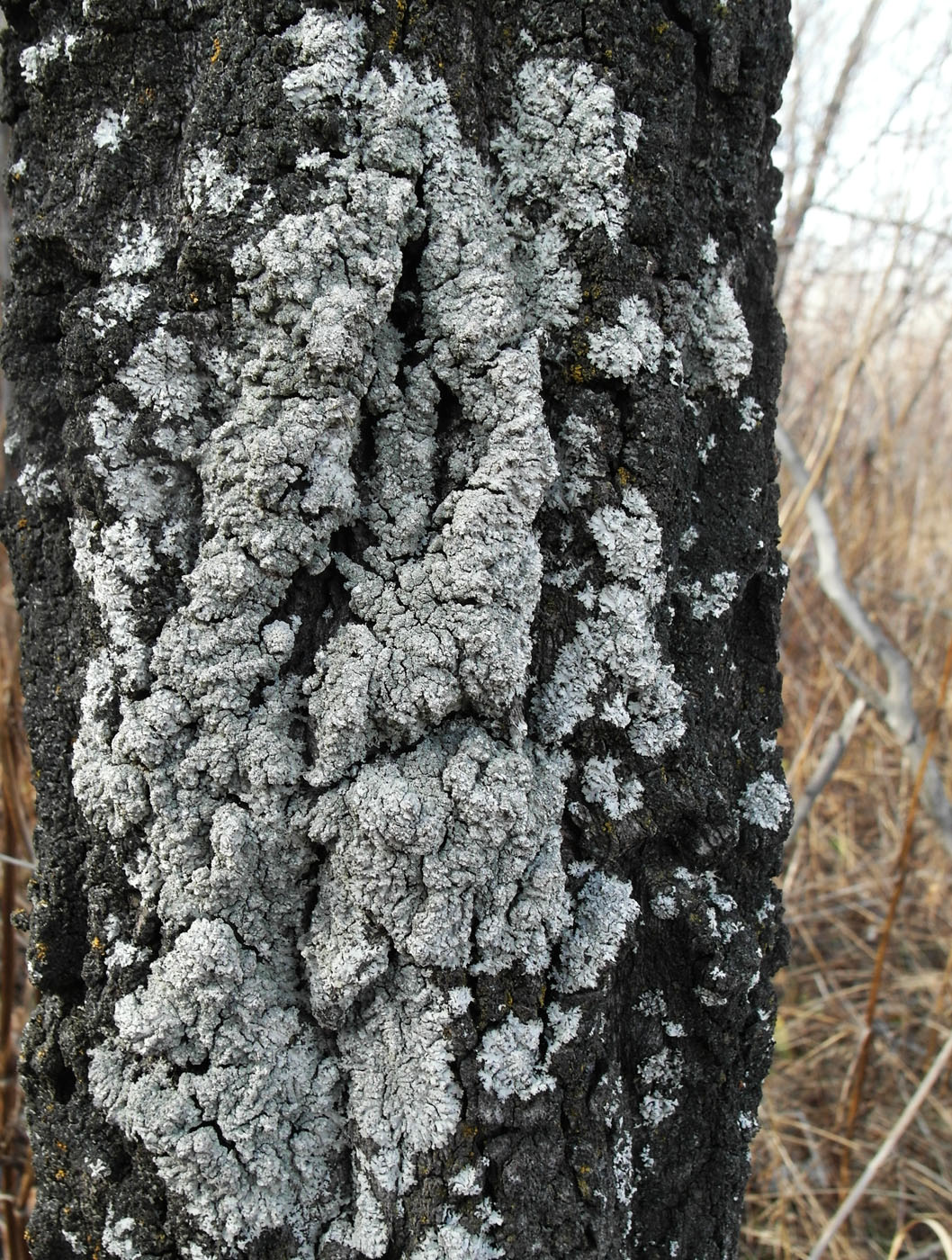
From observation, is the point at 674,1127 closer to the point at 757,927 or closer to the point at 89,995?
the point at 757,927

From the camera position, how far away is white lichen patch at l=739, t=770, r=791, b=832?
98 centimetres

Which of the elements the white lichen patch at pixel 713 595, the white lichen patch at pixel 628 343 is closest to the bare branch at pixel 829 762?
the white lichen patch at pixel 713 595

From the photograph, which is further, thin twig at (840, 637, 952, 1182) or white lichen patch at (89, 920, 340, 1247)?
thin twig at (840, 637, 952, 1182)

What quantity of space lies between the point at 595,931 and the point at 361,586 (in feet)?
1.31

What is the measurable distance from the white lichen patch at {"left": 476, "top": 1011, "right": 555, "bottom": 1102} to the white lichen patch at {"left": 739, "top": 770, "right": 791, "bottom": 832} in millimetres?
334

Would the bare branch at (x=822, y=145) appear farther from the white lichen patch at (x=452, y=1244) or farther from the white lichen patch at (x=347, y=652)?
the white lichen patch at (x=452, y=1244)

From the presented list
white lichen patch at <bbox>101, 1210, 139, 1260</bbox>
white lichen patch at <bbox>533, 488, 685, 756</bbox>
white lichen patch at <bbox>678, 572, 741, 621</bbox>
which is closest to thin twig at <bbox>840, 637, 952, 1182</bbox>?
white lichen patch at <bbox>678, 572, 741, 621</bbox>

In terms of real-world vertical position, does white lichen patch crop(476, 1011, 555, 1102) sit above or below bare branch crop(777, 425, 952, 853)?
below

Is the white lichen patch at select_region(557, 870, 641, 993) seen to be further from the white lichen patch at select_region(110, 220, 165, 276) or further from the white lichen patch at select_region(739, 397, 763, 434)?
the white lichen patch at select_region(110, 220, 165, 276)

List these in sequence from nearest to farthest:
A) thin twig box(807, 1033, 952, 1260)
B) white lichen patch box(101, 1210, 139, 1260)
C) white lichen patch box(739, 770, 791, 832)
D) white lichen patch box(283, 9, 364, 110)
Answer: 1. white lichen patch box(283, 9, 364, 110)
2. white lichen patch box(101, 1210, 139, 1260)
3. white lichen patch box(739, 770, 791, 832)
4. thin twig box(807, 1033, 952, 1260)

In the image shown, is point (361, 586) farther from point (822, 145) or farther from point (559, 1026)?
point (822, 145)

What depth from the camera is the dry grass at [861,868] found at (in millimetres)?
1924

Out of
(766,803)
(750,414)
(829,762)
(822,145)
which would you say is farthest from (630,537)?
(822,145)

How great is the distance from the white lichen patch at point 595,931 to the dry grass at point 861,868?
1.11 metres
